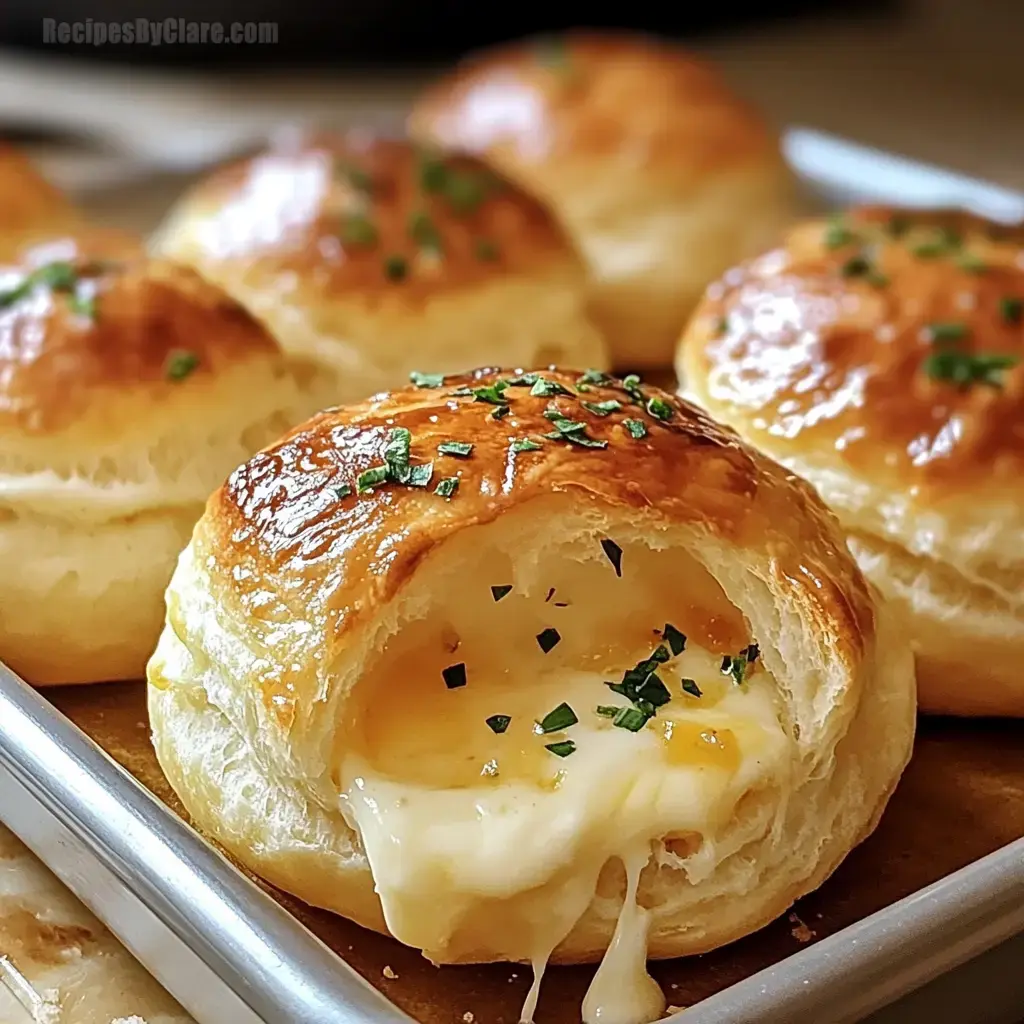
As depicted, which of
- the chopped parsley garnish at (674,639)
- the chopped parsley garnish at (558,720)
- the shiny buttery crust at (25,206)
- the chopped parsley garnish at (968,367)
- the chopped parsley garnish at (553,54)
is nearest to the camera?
the chopped parsley garnish at (558,720)

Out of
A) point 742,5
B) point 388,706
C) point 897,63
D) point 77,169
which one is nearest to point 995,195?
point 77,169

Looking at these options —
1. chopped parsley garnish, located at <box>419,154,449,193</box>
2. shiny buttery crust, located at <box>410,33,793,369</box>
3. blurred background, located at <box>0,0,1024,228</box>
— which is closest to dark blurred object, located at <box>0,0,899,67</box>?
blurred background, located at <box>0,0,1024,228</box>

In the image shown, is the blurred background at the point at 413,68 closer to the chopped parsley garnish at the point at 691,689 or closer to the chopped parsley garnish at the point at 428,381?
the chopped parsley garnish at the point at 428,381

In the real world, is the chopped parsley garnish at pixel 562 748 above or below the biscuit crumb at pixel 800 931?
above

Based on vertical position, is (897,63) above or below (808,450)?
below

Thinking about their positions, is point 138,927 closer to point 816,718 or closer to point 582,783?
point 582,783

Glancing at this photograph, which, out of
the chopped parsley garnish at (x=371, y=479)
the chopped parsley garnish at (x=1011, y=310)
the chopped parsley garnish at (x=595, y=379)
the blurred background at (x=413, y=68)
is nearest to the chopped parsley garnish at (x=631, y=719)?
the chopped parsley garnish at (x=371, y=479)
